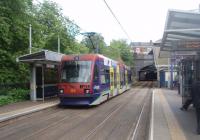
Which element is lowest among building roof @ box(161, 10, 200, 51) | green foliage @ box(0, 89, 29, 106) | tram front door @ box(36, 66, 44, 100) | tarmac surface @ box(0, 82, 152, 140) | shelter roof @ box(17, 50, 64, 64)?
tarmac surface @ box(0, 82, 152, 140)

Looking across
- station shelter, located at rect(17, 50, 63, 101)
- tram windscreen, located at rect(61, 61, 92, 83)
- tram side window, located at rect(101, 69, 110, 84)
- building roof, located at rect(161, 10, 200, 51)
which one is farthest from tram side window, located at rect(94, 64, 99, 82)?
building roof, located at rect(161, 10, 200, 51)

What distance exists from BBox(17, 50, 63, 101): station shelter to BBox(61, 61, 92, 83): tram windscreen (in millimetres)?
1595

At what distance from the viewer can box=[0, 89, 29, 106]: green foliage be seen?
21938 mm

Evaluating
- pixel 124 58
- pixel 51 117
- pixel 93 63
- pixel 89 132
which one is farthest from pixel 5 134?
pixel 124 58

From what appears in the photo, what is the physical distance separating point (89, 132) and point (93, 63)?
9193 mm

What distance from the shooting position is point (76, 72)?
70.3 feet

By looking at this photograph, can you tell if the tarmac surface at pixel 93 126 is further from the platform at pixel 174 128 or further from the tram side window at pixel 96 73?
the tram side window at pixel 96 73

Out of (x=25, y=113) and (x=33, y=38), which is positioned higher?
(x=33, y=38)

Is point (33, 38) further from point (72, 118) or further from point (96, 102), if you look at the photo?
point (72, 118)

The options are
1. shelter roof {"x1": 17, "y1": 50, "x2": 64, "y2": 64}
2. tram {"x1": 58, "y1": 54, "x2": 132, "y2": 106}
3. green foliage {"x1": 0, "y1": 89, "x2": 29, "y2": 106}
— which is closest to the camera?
tram {"x1": 58, "y1": 54, "x2": 132, "y2": 106}

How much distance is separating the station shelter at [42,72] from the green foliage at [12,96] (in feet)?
2.09

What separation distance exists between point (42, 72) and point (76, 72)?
4.35 meters

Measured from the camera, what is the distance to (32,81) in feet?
79.4

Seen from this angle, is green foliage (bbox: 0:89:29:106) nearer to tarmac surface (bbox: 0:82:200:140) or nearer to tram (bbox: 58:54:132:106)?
tram (bbox: 58:54:132:106)
